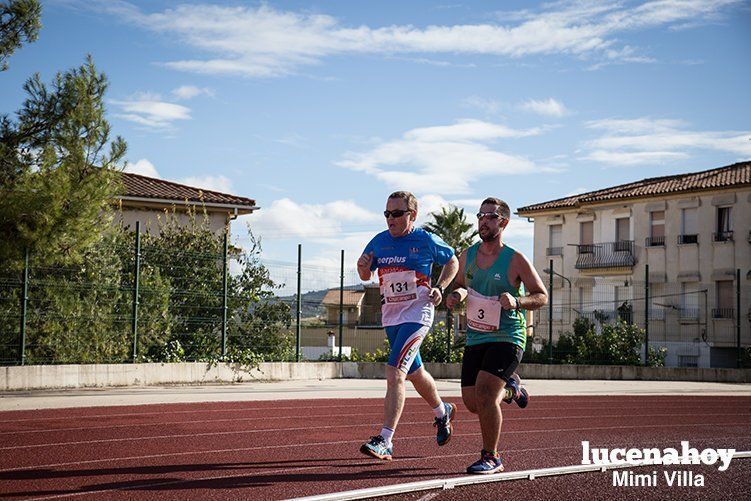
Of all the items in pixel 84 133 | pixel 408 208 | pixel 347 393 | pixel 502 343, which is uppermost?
pixel 84 133

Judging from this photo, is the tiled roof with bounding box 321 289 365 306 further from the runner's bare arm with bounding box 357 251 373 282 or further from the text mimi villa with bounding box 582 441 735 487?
the runner's bare arm with bounding box 357 251 373 282

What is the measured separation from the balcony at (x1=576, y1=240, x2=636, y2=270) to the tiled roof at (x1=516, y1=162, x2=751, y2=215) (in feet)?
7.99

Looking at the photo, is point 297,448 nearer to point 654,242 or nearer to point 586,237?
point 654,242

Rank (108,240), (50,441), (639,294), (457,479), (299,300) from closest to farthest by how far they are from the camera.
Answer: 1. (457,479)
2. (50,441)
3. (108,240)
4. (299,300)
5. (639,294)

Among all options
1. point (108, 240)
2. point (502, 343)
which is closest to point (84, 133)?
point (108, 240)

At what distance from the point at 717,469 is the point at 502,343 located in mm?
2143

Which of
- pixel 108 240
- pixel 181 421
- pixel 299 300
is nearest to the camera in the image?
pixel 181 421

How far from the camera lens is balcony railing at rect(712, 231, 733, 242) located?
46594 mm

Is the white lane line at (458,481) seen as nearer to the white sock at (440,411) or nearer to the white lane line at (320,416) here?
the white sock at (440,411)

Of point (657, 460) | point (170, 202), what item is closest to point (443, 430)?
point (657, 460)

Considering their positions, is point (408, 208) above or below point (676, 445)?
above

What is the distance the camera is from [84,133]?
54.7 ft

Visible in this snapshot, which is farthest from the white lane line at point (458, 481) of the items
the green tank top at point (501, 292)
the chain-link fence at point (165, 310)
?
the chain-link fence at point (165, 310)

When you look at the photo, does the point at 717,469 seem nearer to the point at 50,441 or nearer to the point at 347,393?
the point at 50,441
